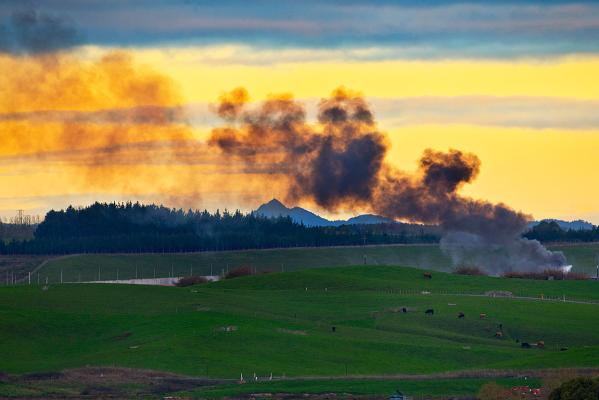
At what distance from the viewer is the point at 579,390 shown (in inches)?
4909

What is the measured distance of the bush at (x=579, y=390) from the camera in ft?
405

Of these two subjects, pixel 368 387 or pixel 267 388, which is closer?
pixel 267 388

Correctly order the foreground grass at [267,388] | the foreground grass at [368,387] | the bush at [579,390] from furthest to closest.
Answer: the foreground grass at [267,388] < the foreground grass at [368,387] < the bush at [579,390]

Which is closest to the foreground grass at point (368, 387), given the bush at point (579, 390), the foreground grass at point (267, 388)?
the foreground grass at point (267, 388)

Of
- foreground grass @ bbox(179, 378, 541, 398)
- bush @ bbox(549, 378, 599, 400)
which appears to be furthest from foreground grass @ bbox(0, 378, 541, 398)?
bush @ bbox(549, 378, 599, 400)

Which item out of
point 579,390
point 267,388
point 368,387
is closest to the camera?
point 579,390

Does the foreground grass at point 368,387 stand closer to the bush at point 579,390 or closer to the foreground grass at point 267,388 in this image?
the foreground grass at point 267,388

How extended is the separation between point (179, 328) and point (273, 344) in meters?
16.8

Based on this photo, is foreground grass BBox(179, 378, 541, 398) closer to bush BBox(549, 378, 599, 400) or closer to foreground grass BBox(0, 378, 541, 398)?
foreground grass BBox(0, 378, 541, 398)

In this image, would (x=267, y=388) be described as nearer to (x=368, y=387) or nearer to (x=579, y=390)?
(x=368, y=387)

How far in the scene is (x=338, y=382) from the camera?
161125mm

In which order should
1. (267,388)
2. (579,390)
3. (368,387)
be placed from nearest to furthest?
(579,390), (267,388), (368,387)

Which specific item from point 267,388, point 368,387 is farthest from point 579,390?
point 267,388

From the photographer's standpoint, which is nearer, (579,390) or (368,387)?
(579,390)
